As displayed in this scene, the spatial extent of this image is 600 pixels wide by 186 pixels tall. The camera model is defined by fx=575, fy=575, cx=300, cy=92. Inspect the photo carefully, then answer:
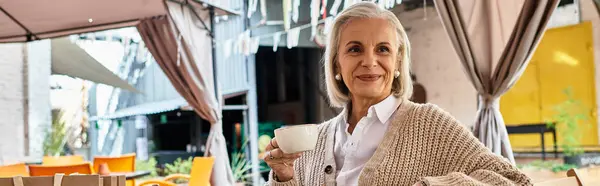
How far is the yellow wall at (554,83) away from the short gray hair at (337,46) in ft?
23.2

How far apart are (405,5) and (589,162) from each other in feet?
13.7

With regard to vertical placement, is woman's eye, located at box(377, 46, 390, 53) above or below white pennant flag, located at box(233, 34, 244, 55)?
below

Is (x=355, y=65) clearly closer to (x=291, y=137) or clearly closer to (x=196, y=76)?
(x=291, y=137)

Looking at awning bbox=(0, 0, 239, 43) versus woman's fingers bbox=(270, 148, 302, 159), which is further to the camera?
awning bbox=(0, 0, 239, 43)

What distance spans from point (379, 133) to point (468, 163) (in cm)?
23

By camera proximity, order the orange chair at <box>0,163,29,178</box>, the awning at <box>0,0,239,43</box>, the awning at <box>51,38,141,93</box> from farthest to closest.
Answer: the awning at <box>51,38,141,93</box> → the awning at <box>0,0,239,43</box> → the orange chair at <box>0,163,29,178</box>

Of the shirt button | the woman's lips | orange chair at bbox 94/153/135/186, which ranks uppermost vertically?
the woman's lips

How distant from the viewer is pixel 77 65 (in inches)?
339

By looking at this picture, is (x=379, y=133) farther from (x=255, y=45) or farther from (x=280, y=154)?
(x=255, y=45)

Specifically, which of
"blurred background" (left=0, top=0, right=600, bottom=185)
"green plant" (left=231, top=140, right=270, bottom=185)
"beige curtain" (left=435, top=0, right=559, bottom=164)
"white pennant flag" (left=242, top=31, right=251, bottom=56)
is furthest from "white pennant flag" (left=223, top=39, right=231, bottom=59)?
"beige curtain" (left=435, top=0, right=559, bottom=164)

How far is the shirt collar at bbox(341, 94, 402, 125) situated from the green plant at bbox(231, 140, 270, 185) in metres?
8.20

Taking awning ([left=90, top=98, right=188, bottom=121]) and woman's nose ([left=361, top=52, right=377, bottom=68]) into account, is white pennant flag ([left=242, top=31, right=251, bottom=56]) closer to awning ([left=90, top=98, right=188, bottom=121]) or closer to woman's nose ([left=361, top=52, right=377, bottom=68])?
awning ([left=90, top=98, right=188, bottom=121])

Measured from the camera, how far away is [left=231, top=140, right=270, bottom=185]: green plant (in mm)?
9831

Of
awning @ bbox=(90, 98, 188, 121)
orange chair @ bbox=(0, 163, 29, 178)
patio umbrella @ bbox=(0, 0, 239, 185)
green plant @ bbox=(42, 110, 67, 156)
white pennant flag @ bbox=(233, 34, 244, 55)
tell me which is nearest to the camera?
orange chair @ bbox=(0, 163, 29, 178)
